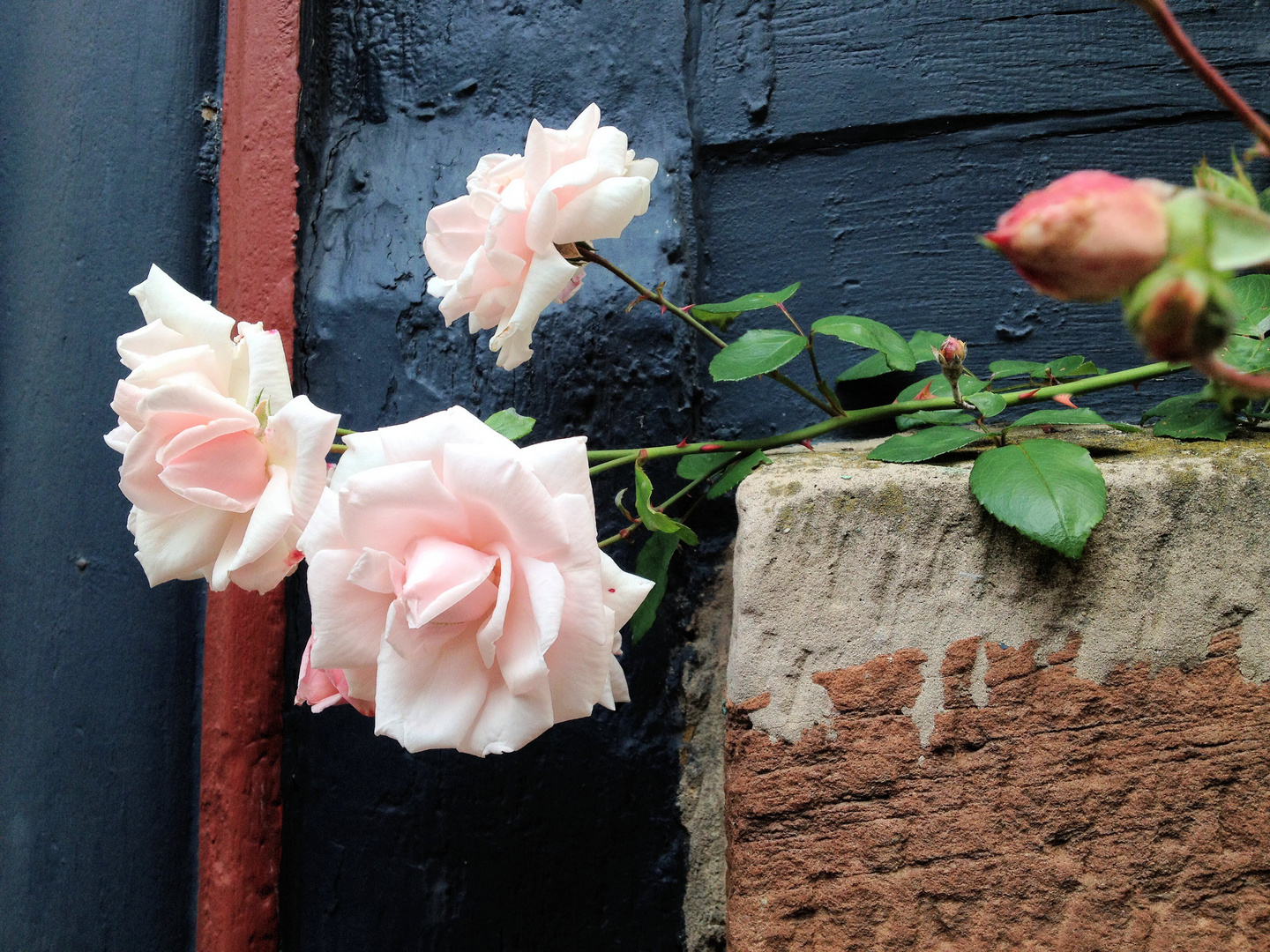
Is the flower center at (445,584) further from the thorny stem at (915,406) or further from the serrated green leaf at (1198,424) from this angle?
the serrated green leaf at (1198,424)

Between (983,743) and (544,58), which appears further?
(544,58)

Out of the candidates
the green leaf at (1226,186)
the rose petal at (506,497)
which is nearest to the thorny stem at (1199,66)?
the green leaf at (1226,186)

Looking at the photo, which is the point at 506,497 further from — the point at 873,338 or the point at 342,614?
the point at 873,338

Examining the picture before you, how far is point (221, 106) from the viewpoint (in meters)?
0.91

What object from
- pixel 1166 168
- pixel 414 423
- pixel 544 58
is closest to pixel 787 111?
pixel 544 58

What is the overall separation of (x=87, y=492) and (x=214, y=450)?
502mm

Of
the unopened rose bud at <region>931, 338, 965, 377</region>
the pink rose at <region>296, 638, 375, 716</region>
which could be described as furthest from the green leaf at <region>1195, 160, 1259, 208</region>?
the pink rose at <region>296, 638, 375, 716</region>

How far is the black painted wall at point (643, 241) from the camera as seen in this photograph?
761mm

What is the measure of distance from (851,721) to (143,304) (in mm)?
573

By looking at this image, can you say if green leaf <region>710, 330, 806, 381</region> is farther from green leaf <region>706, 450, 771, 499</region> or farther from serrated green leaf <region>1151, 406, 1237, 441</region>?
serrated green leaf <region>1151, 406, 1237, 441</region>

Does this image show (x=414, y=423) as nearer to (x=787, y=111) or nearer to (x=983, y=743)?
(x=983, y=743)

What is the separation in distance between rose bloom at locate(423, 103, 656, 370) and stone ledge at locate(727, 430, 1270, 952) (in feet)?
0.82

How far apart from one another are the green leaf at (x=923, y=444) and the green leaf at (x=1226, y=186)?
335 mm

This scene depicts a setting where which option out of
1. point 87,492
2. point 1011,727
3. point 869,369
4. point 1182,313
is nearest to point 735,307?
point 869,369
